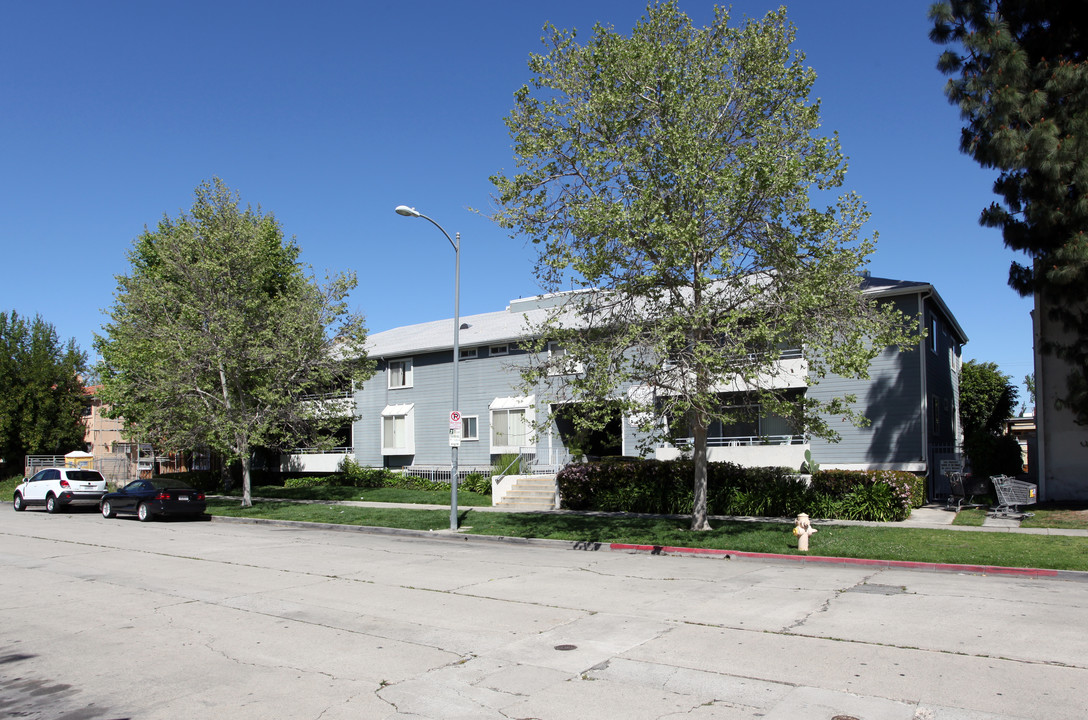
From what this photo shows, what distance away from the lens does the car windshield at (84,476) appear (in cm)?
2850

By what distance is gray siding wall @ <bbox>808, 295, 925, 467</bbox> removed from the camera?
77.2 feet

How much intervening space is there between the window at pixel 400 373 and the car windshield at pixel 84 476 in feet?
41.6

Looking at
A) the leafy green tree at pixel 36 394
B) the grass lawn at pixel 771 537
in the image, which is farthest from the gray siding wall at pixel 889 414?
the leafy green tree at pixel 36 394

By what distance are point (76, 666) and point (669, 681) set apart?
5532mm

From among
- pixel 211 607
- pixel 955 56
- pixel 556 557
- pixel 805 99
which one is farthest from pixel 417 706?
pixel 955 56

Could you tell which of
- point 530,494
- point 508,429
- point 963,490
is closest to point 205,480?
point 508,429

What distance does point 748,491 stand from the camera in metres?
20.0

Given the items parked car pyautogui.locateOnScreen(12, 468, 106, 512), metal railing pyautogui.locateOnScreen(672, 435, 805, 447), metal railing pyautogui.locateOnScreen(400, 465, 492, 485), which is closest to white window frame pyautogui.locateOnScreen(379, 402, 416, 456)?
metal railing pyautogui.locateOnScreen(400, 465, 492, 485)

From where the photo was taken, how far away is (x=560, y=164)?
16.3 meters

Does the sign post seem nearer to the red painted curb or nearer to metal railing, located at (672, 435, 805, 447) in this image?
the red painted curb

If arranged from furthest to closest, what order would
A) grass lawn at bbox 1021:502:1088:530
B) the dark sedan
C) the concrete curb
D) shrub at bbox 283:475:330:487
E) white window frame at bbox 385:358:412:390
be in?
white window frame at bbox 385:358:412:390, shrub at bbox 283:475:330:487, the dark sedan, grass lawn at bbox 1021:502:1088:530, the concrete curb

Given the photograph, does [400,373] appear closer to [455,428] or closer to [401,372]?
[401,372]

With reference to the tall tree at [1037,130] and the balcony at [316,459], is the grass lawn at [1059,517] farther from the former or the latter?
the balcony at [316,459]

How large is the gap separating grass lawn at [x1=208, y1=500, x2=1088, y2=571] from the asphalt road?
39.4 inches
